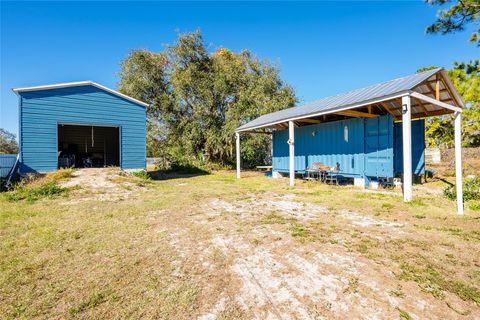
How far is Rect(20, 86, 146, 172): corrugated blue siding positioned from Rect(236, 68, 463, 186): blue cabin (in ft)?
21.7

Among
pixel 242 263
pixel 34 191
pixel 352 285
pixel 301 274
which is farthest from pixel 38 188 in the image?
pixel 352 285

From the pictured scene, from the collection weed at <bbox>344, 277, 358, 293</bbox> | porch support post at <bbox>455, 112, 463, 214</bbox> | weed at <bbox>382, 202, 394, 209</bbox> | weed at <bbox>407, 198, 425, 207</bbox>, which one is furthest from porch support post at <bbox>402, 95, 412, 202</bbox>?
weed at <bbox>344, 277, 358, 293</bbox>

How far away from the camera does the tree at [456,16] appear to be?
29.2ft

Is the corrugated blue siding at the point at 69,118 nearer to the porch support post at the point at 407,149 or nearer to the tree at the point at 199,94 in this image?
the tree at the point at 199,94

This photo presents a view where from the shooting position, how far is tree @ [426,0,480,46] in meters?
8.91

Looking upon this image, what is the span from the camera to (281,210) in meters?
5.60

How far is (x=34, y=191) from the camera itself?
24.9 ft

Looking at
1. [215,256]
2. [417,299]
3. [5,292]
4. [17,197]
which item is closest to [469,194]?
[417,299]

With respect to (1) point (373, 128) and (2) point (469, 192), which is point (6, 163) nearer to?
(1) point (373, 128)

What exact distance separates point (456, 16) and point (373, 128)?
5513mm

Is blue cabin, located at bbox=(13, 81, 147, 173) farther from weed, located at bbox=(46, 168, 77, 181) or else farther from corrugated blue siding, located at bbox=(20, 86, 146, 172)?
weed, located at bbox=(46, 168, 77, 181)

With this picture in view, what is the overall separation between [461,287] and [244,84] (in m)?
17.9

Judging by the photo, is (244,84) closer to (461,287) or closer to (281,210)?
Answer: (281,210)

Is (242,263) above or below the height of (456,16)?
below
